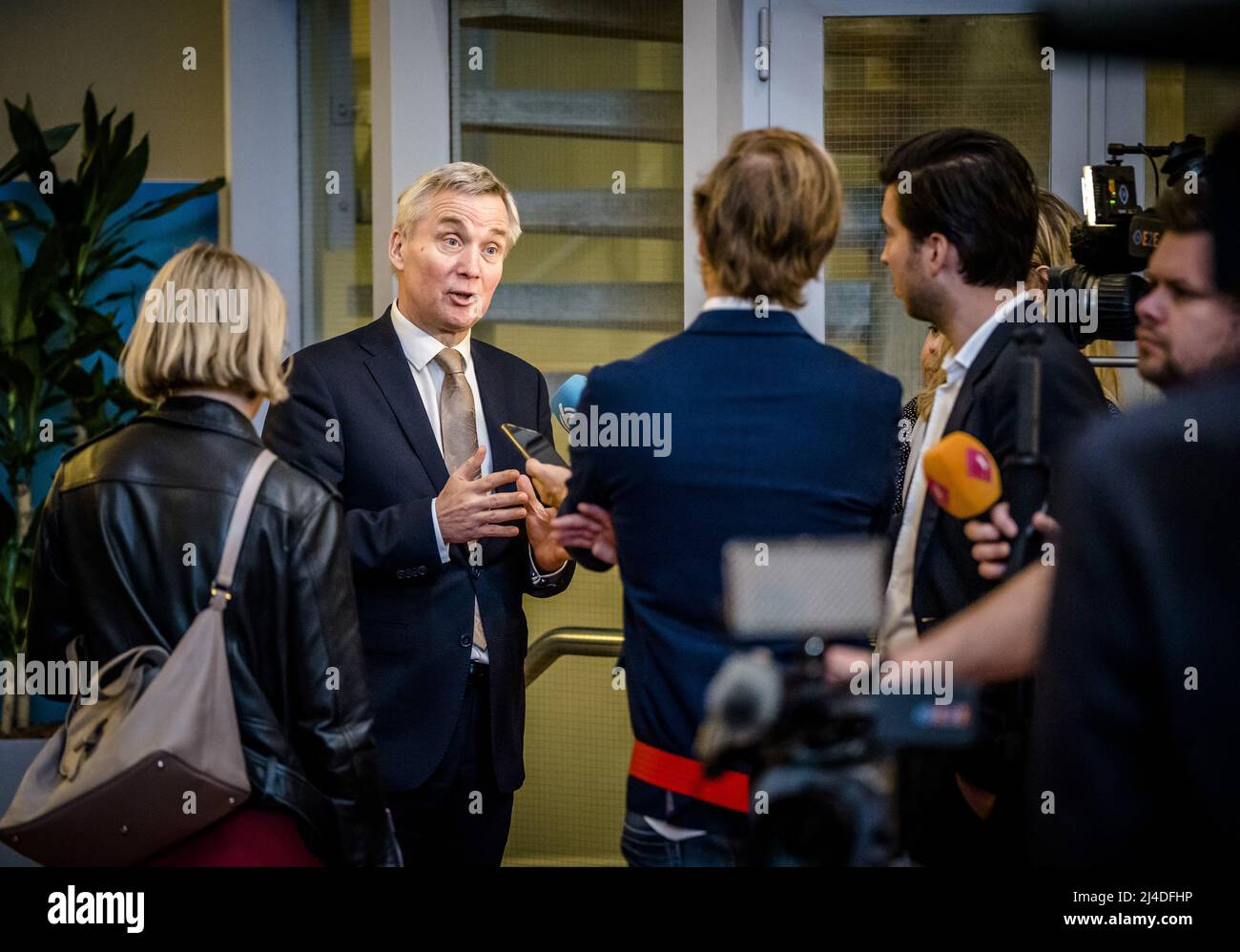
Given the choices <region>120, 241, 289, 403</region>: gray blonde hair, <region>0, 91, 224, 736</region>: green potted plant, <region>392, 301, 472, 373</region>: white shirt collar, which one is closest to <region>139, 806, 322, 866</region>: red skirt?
<region>120, 241, 289, 403</region>: gray blonde hair

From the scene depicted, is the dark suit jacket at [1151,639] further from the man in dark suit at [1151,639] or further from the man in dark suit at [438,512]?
the man in dark suit at [438,512]

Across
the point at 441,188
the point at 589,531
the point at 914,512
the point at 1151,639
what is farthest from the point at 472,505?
the point at 1151,639

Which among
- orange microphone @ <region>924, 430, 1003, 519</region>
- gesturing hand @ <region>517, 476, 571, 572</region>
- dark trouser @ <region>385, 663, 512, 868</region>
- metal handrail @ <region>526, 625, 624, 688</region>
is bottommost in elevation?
dark trouser @ <region>385, 663, 512, 868</region>

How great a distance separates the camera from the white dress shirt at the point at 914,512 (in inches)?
83.0

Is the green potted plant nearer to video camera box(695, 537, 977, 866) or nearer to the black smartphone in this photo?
the black smartphone

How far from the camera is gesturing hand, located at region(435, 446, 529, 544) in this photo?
95.0 inches

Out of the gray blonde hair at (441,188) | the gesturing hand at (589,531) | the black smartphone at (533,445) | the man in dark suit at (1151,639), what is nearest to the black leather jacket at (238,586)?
the gesturing hand at (589,531)

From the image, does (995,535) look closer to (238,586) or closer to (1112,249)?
(1112,249)

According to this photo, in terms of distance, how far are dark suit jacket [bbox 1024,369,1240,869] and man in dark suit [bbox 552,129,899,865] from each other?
0.86m

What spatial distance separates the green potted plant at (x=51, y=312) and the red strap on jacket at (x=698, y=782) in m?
2.32

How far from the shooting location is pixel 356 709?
201 centimetres
